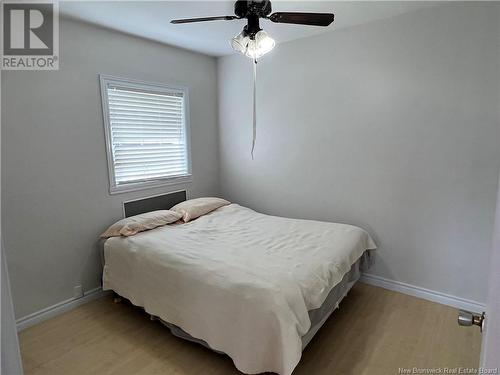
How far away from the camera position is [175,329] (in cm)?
220

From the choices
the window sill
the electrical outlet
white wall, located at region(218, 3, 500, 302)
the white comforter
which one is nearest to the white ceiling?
white wall, located at region(218, 3, 500, 302)

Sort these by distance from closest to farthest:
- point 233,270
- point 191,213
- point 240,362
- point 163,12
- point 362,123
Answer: point 240,362 → point 233,270 → point 163,12 → point 362,123 → point 191,213

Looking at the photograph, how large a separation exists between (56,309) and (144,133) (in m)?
1.92

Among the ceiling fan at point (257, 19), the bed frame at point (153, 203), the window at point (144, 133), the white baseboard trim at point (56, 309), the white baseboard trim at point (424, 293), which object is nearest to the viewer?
the ceiling fan at point (257, 19)

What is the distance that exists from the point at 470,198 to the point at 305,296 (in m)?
1.79

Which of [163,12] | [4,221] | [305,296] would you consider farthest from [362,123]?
[4,221]

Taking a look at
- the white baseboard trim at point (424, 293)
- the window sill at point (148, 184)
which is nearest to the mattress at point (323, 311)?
the white baseboard trim at point (424, 293)

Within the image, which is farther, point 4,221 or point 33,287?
point 33,287

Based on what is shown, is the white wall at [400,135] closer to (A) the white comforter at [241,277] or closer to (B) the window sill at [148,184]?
(A) the white comforter at [241,277]

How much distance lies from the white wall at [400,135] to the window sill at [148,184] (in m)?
1.08

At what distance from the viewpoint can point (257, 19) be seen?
6.25 feet

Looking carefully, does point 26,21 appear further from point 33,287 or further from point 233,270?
point 233,270

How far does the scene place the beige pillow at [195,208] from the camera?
3.18 metres

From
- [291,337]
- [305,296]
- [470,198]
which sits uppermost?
[470,198]
